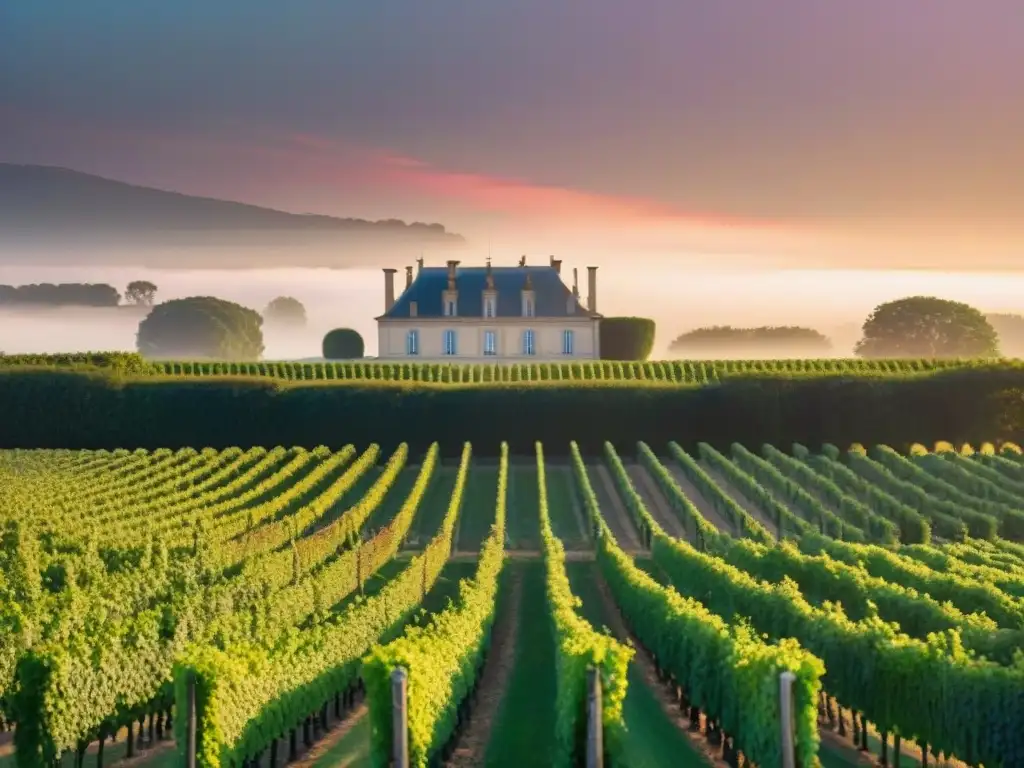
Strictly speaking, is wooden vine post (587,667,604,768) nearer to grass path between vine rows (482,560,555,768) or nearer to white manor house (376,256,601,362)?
grass path between vine rows (482,560,555,768)

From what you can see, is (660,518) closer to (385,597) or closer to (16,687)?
(385,597)

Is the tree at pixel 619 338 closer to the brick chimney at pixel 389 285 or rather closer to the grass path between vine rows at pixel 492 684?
the brick chimney at pixel 389 285

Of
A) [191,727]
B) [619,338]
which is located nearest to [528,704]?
[191,727]

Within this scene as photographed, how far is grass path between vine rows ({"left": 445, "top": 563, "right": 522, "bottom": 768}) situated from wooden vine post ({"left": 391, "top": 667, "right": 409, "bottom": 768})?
9.54 ft

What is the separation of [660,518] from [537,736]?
22.9 m

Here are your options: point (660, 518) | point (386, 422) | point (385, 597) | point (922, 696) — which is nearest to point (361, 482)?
point (386, 422)

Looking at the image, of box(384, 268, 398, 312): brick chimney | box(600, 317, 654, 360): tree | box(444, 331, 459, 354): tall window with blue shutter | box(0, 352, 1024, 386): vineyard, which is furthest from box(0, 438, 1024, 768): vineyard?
box(600, 317, 654, 360): tree

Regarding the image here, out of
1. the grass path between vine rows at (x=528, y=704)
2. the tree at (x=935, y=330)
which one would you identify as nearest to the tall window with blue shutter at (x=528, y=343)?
the tree at (x=935, y=330)

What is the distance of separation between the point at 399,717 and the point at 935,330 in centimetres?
9073

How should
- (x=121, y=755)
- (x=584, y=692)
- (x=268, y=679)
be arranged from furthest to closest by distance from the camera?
(x=121, y=755)
(x=268, y=679)
(x=584, y=692)

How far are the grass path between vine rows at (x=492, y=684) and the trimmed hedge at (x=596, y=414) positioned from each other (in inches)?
931

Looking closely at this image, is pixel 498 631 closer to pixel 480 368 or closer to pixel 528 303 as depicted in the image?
pixel 480 368

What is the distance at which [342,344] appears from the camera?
8338 centimetres

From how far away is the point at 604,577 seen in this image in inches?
1176
